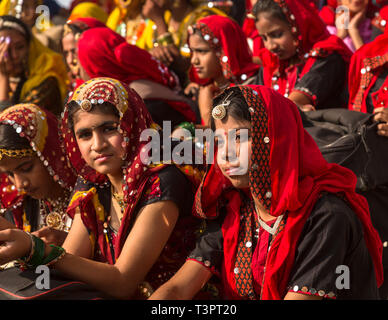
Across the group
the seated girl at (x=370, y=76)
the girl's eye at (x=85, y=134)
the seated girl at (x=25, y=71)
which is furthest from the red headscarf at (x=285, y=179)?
the seated girl at (x=25, y=71)

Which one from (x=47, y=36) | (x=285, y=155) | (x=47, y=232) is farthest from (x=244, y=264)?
(x=47, y=36)

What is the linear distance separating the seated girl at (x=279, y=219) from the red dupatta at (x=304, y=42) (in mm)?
1559

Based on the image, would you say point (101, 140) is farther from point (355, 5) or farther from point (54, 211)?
point (355, 5)

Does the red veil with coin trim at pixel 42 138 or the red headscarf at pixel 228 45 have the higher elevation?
the red headscarf at pixel 228 45

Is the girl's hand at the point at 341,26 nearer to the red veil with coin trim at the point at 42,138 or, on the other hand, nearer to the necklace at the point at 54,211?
the red veil with coin trim at the point at 42,138

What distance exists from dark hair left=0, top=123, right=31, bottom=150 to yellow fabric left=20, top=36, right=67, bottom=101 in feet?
6.14

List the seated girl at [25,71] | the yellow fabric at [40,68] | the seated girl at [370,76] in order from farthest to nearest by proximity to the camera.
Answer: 1. the yellow fabric at [40,68]
2. the seated girl at [25,71]
3. the seated girl at [370,76]

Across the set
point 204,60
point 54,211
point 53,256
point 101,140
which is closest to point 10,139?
point 54,211

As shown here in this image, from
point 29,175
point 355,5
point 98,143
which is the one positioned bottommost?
point 29,175

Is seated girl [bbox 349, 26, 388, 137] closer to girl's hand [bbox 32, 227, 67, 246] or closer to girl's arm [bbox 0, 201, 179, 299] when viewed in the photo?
girl's arm [bbox 0, 201, 179, 299]

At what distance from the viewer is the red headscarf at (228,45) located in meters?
4.18

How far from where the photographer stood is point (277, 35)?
3.81 metres

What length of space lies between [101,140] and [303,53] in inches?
73.2
